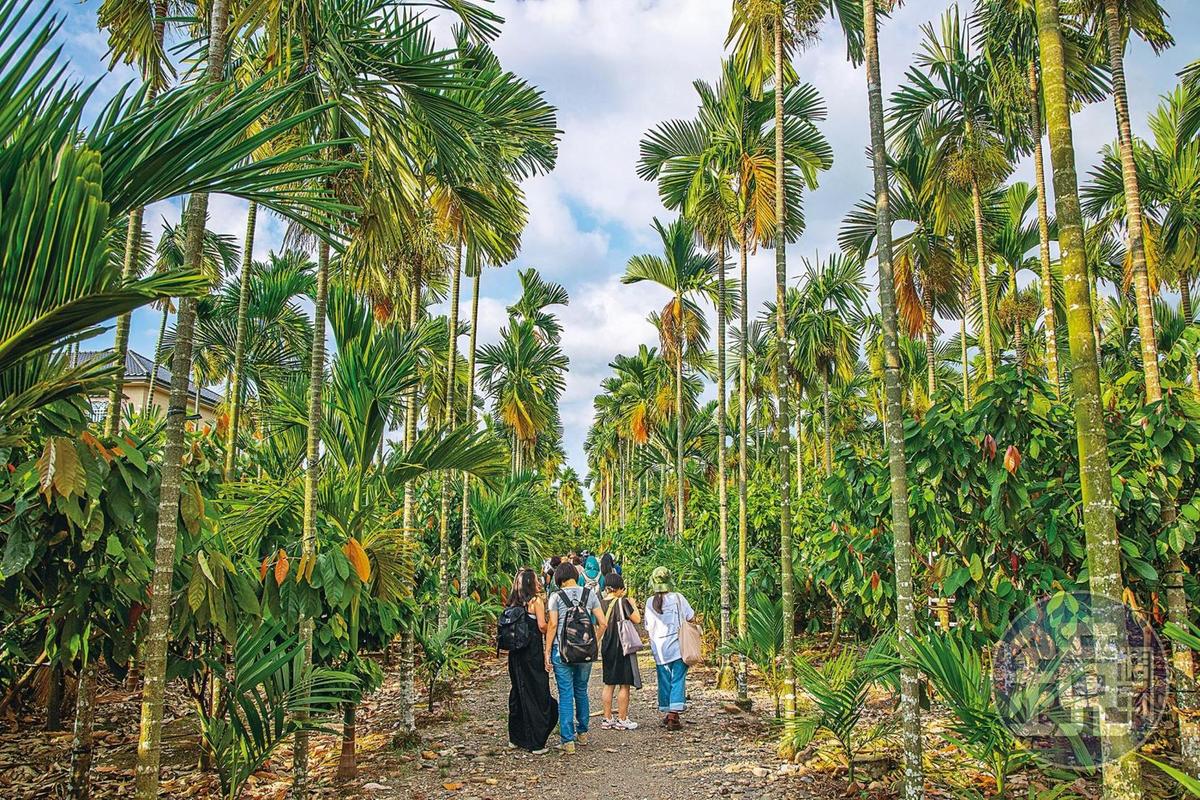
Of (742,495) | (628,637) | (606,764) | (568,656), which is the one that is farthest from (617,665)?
(742,495)

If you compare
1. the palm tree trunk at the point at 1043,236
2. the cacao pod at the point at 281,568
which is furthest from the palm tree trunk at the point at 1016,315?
the cacao pod at the point at 281,568

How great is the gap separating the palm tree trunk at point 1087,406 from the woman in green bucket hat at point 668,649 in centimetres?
474

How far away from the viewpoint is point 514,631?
24.3 ft

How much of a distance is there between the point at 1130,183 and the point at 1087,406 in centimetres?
544

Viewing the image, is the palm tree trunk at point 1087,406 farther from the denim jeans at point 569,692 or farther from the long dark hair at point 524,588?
the long dark hair at point 524,588

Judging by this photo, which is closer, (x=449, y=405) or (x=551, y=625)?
(x=551, y=625)

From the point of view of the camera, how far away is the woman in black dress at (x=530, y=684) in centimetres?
727

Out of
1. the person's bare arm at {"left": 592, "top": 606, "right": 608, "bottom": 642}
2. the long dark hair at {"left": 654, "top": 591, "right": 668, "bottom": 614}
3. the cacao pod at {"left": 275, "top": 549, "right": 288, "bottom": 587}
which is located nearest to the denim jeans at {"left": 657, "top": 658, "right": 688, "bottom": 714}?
the long dark hair at {"left": 654, "top": 591, "right": 668, "bottom": 614}

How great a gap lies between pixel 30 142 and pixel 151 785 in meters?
2.91

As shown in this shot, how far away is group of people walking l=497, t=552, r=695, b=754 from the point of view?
729 centimetres

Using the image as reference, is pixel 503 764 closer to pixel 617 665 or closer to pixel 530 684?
pixel 530 684

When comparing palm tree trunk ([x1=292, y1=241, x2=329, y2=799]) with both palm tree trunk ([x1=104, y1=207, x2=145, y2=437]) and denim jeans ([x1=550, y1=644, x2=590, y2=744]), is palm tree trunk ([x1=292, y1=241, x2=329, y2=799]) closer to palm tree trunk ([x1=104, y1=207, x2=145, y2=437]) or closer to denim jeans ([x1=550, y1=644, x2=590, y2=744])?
palm tree trunk ([x1=104, y1=207, x2=145, y2=437])

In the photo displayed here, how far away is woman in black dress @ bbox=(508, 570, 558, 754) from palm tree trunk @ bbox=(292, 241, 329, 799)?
2399 millimetres

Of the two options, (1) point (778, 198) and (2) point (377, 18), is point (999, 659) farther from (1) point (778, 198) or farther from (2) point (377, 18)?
(2) point (377, 18)
